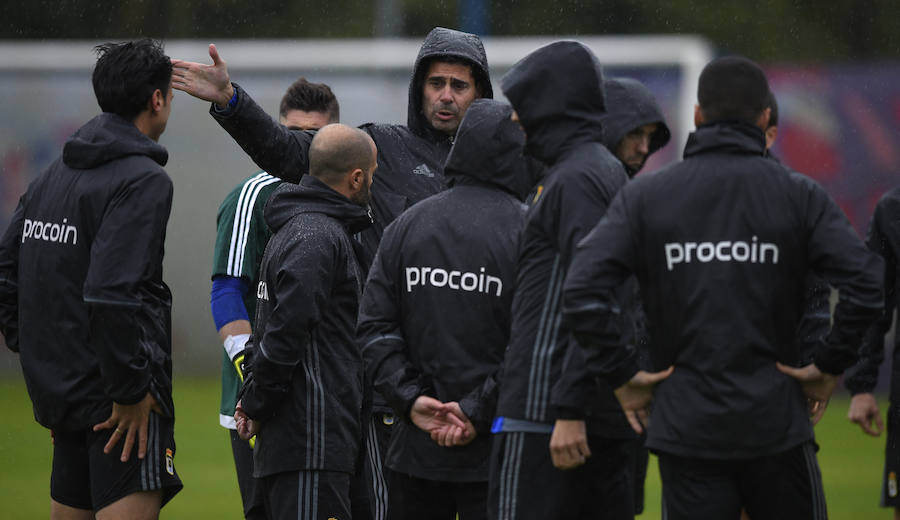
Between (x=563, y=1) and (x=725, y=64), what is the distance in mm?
17377

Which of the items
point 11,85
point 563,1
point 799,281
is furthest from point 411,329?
point 563,1

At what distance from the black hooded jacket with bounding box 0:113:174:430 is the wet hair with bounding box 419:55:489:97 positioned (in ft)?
4.14

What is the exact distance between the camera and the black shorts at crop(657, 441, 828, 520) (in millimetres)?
3562

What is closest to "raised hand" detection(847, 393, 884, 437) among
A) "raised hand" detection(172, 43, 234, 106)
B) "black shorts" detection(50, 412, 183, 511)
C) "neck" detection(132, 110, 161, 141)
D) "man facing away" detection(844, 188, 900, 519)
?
"man facing away" detection(844, 188, 900, 519)

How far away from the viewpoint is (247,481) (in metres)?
5.24

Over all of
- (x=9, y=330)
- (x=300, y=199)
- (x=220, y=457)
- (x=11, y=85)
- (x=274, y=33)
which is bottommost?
(x=220, y=457)

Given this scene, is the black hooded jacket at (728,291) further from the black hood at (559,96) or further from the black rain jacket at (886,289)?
the black rain jacket at (886,289)

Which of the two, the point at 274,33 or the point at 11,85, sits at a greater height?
the point at 274,33

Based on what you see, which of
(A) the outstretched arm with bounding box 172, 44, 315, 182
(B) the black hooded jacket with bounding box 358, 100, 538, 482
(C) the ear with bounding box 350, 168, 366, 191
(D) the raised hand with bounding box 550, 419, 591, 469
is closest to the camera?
(D) the raised hand with bounding box 550, 419, 591, 469

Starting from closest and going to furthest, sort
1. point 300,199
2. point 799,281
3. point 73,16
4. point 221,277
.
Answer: point 799,281
point 300,199
point 221,277
point 73,16

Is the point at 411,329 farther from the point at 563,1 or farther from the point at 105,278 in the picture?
the point at 563,1

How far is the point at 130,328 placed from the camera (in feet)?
14.1

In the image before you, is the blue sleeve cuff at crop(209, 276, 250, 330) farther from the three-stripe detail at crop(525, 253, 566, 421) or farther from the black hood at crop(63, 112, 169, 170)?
the three-stripe detail at crop(525, 253, 566, 421)

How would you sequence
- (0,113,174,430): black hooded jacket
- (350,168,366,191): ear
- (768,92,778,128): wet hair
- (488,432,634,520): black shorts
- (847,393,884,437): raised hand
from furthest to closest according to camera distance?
(847,393,884,437): raised hand, (768,92,778,128): wet hair, (350,168,366,191): ear, (0,113,174,430): black hooded jacket, (488,432,634,520): black shorts
